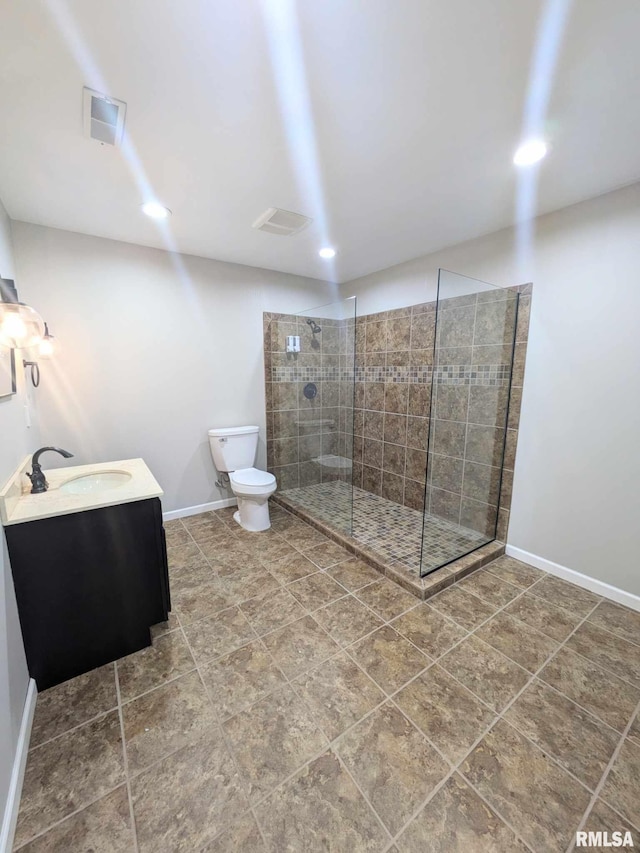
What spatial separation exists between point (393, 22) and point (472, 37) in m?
0.26

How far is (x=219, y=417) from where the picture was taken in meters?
3.17

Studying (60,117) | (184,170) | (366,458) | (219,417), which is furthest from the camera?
(366,458)

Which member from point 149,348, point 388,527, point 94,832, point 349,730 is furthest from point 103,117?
point 388,527

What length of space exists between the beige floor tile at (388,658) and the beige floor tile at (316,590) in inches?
14.0

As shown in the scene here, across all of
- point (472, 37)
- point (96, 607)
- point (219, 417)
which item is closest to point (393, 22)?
point (472, 37)

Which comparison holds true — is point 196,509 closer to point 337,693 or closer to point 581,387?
point 337,693

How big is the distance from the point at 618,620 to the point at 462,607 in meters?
0.84

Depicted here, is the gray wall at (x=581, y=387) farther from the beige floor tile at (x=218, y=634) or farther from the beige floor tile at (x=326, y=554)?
the beige floor tile at (x=218, y=634)

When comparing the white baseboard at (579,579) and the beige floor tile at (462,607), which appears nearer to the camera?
the beige floor tile at (462,607)

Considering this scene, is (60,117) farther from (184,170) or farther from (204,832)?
(204,832)

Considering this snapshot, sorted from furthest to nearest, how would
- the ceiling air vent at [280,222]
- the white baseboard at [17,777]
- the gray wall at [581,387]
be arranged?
the ceiling air vent at [280,222] < the gray wall at [581,387] < the white baseboard at [17,777]

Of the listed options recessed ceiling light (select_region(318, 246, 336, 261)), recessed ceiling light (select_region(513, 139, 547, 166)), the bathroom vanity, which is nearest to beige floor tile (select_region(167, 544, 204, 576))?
the bathroom vanity

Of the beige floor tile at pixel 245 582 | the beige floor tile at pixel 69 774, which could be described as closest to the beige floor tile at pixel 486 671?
the beige floor tile at pixel 245 582

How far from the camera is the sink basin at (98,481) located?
1.99m
